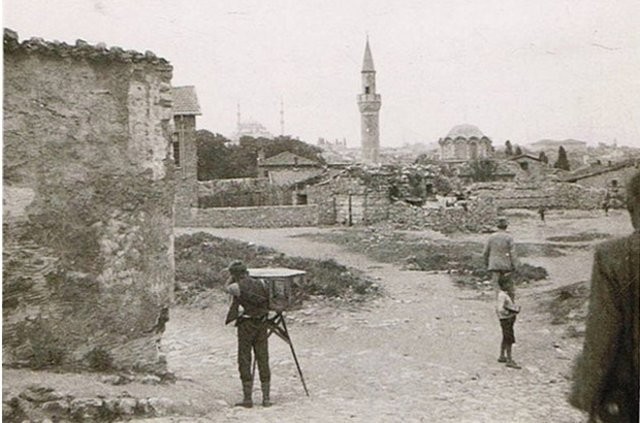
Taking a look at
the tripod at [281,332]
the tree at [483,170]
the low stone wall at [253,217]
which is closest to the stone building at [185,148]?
the low stone wall at [253,217]

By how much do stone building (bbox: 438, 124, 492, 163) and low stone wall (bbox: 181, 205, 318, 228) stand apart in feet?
3.96

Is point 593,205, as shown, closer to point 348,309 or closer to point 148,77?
point 348,309

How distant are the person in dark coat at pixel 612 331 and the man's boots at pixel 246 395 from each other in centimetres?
188

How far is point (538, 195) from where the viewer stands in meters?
4.69

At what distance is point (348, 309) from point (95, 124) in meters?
1.94

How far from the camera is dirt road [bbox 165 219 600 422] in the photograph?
328 cm

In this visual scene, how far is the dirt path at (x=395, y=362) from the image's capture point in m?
3.28

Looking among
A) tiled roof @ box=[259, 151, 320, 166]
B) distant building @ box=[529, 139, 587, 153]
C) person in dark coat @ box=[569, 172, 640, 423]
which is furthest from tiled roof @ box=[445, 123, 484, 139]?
tiled roof @ box=[259, 151, 320, 166]

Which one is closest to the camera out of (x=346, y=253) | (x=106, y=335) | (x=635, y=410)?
(x=635, y=410)

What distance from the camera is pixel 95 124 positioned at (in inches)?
136

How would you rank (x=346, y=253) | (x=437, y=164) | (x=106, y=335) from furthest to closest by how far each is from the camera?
(x=437, y=164) → (x=346, y=253) → (x=106, y=335)

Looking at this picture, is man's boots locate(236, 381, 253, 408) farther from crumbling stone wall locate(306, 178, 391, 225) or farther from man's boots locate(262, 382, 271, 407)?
crumbling stone wall locate(306, 178, 391, 225)

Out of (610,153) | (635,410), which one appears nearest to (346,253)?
(610,153)

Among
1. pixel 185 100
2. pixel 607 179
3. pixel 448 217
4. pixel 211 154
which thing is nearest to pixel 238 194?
pixel 211 154
